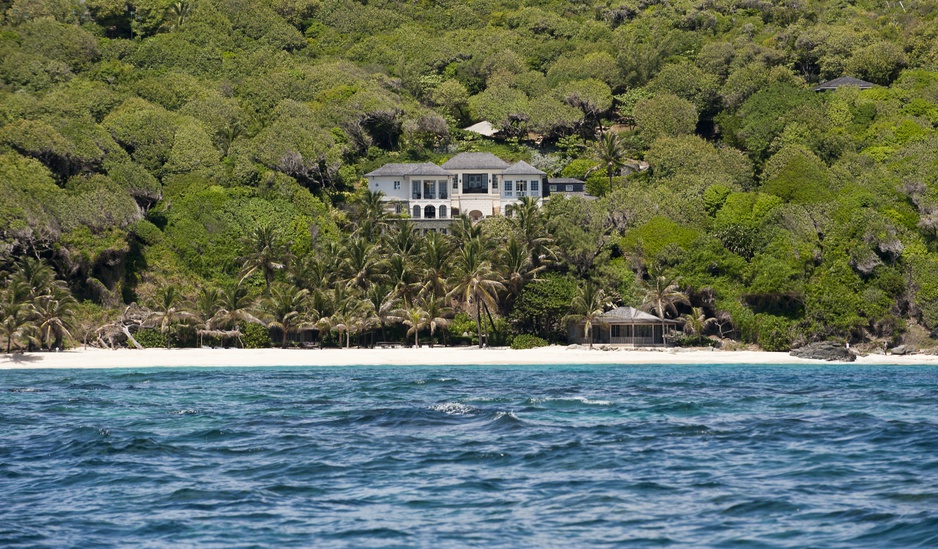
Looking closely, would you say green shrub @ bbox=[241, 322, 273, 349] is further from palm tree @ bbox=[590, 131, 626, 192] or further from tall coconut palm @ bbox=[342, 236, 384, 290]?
palm tree @ bbox=[590, 131, 626, 192]

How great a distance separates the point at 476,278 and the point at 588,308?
6.96 meters

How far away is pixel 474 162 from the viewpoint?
91.4 m

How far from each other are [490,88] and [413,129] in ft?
45.1

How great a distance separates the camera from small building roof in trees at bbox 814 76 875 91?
10082 centimetres

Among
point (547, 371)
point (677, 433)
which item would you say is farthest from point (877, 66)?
point (677, 433)

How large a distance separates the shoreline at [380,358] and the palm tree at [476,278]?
3335mm

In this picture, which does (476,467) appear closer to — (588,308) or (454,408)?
(454,408)

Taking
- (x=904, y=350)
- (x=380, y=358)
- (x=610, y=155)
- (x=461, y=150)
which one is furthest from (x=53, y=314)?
(x=461, y=150)

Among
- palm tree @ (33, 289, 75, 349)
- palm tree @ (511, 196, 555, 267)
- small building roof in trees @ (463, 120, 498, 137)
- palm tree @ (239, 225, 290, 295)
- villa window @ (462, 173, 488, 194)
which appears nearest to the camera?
palm tree @ (33, 289, 75, 349)

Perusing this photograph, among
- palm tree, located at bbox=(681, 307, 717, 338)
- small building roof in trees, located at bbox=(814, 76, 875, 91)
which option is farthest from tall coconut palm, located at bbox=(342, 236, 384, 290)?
small building roof in trees, located at bbox=(814, 76, 875, 91)

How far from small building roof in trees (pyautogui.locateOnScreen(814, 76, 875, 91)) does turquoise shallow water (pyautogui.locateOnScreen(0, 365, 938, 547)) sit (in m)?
64.1

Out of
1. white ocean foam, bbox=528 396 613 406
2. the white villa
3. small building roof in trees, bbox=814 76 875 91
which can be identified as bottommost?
white ocean foam, bbox=528 396 613 406

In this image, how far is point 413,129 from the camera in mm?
101688

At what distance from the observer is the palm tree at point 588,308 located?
213ft
